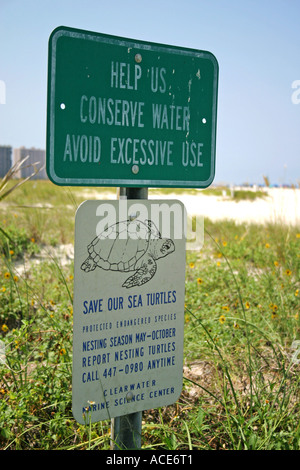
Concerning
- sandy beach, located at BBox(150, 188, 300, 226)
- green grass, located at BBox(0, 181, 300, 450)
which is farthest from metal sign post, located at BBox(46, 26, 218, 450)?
sandy beach, located at BBox(150, 188, 300, 226)

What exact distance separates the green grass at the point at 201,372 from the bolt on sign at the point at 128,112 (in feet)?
1.66

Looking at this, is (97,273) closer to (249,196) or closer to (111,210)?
(111,210)

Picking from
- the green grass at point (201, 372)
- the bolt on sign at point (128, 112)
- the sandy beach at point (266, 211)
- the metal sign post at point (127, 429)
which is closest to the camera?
the bolt on sign at point (128, 112)

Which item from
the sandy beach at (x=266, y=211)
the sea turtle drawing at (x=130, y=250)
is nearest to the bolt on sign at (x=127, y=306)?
the sea turtle drawing at (x=130, y=250)

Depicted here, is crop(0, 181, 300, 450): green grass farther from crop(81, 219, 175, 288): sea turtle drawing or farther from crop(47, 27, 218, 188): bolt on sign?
crop(47, 27, 218, 188): bolt on sign

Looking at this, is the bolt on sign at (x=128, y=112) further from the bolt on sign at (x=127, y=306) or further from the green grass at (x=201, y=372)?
the green grass at (x=201, y=372)

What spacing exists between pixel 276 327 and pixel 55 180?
6.34ft

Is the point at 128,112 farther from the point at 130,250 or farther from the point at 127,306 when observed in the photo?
the point at 127,306

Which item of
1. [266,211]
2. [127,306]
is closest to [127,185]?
[127,306]

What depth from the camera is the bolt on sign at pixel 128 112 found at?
59.6 inches

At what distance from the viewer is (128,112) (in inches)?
63.4

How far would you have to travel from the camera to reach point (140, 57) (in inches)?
64.4

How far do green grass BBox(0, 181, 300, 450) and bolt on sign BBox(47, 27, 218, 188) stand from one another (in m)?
0.51

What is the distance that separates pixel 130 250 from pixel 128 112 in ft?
1.55
